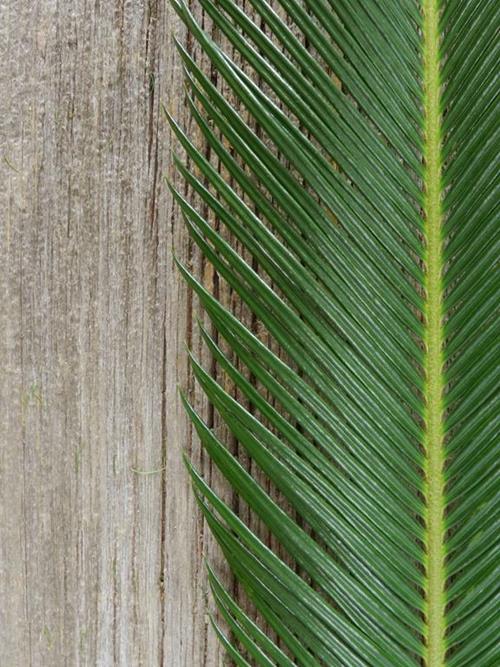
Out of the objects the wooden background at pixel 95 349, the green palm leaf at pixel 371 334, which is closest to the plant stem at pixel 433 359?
the green palm leaf at pixel 371 334

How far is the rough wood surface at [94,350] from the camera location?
2.68 ft

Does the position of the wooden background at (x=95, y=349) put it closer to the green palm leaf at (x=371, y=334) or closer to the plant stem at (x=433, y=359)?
the green palm leaf at (x=371, y=334)

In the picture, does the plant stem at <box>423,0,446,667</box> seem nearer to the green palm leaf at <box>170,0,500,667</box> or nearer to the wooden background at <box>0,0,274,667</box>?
the green palm leaf at <box>170,0,500,667</box>

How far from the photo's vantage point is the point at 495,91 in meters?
0.69

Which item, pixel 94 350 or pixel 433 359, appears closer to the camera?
pixel 433 359

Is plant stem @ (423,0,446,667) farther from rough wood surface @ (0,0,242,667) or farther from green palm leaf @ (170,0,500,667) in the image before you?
rough wood surface @ (0,0,242,667)

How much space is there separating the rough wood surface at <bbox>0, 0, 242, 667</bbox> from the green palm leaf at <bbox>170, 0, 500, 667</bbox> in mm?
94

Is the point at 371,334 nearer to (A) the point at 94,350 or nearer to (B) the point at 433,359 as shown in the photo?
(B) the point at 433,359

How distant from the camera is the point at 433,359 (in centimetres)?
71

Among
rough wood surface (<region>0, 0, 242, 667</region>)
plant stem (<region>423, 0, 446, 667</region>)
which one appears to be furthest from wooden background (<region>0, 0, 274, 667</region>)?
plant stem (<region>423, 0, 446, 667</region>)

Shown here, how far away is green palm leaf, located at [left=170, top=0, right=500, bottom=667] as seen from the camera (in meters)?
0.69

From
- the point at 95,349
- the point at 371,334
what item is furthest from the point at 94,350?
the point at 371,334

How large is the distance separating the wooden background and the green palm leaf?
0.09 m

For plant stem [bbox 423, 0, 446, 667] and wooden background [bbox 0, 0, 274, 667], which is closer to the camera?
plant stem [bbox 423, 0, 446, 667]
